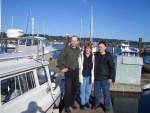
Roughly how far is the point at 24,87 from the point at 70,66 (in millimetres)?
1417

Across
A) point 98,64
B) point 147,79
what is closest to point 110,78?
point 98,64

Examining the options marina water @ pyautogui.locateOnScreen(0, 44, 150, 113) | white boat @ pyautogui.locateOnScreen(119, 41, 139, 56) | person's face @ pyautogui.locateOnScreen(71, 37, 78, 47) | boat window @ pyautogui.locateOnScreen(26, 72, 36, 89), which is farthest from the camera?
white boat @ pyautogui.locateOnScreen(119, 41, 139, 56)

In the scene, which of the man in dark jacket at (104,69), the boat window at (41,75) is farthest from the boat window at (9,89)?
the man in dark jacket at (104,69)

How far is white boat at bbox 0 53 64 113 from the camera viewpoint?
4246mm

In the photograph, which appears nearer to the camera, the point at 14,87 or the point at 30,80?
the point at 14,87

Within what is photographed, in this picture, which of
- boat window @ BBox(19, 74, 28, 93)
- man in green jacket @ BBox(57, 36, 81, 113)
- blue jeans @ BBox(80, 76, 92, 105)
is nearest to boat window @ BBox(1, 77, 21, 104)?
boat window @ BBox(19, 74, 28, 93)

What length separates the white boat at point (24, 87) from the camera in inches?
167

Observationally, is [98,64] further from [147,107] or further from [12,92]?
[147,107]

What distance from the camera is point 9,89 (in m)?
4.44

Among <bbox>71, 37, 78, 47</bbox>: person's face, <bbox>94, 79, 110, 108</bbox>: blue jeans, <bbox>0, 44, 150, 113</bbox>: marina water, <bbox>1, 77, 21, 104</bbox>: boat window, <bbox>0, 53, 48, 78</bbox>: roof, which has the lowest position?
<bbox>0, 44, 150, 113</bbox>: marina water

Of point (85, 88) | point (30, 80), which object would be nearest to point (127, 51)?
point (85, 88)

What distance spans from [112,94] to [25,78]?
6317 mm

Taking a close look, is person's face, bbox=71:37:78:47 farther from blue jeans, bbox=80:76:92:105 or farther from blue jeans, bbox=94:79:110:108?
blue jeans, bbox=94:79:110:108

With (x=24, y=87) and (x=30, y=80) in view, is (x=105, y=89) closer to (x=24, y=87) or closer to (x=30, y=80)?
(x=30, y=80)
